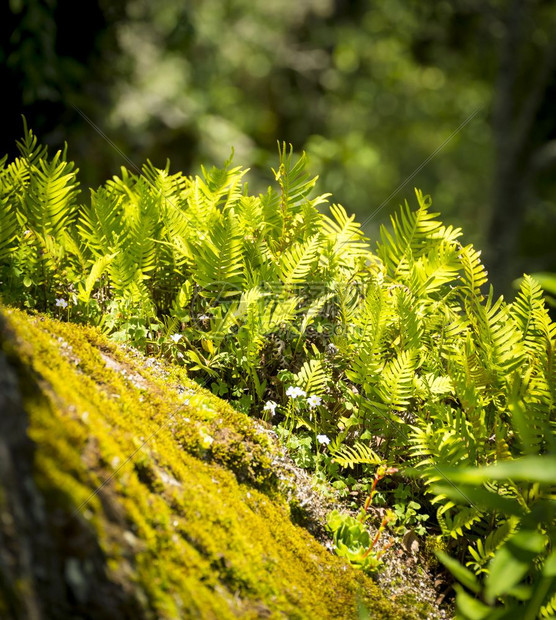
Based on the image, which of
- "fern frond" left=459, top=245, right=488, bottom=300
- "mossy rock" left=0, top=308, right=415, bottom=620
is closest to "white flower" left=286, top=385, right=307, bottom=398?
"mossy rock" left=0, top=308, right=415, bottom=620

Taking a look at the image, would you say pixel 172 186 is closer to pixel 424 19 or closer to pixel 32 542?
pixel 32 542

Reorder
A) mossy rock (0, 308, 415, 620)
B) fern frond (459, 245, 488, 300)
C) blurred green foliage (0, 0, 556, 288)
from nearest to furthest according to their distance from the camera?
1. mossy rock (0, 308, 415, 620)
2. fern frond (459, 245, 488, 300)
3. blurred green foliage (0, 0, 556, 288)

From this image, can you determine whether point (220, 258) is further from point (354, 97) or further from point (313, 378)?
point (354, 97)

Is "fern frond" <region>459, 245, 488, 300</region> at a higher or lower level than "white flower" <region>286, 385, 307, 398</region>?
higher

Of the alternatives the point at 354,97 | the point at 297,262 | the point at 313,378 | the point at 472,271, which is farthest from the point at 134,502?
the point at 354,97

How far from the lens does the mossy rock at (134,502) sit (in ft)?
3.58

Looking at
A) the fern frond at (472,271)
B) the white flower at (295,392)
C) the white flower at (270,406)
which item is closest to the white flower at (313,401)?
the white flower at (295,392)

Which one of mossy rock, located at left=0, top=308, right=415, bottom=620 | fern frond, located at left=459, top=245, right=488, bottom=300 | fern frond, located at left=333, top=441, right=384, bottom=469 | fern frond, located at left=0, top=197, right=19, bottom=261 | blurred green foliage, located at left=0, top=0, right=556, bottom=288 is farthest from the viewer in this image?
blurred green foliage, located at left=0, top=0, right=556, bottom=288

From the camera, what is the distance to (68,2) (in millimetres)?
6070

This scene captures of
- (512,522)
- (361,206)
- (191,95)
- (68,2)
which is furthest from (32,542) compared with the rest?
(361,206)

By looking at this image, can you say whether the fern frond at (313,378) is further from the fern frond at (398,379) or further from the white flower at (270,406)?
the fern frond at (398,379)

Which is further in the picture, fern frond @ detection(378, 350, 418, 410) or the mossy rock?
fern frond @ detection(378, 350, 418, 410)

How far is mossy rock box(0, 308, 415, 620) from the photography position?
1092 mm

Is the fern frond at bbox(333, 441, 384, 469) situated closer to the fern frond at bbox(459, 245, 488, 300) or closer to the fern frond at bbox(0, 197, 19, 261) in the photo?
the fern frond at bbox(459, 245, 488, 300)
